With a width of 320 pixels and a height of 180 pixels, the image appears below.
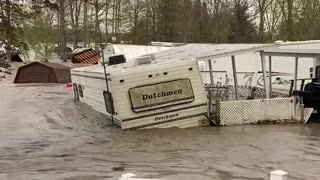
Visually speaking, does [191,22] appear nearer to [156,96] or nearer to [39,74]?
[39,74]

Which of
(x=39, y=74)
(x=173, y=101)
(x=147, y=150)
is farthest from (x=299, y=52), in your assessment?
(x=39, y=74)

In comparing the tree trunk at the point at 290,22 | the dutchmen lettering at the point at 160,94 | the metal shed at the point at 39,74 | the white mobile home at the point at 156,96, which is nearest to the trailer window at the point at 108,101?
the white mobile home at the point at 156,96

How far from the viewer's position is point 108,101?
19266 mm

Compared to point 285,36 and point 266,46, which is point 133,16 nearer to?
point 285,36

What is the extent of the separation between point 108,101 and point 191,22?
1834 inches

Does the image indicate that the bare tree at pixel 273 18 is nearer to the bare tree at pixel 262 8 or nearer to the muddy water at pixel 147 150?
the bare tree at pixel 262 8

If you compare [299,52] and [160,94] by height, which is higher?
[299,52]

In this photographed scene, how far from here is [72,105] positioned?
2742cm

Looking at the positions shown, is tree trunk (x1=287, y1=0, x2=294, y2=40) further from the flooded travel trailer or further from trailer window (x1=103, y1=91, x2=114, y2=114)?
trailer window (x1=103, y1=91, x2=114, y2=114)

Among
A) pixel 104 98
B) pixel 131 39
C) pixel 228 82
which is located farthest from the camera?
pixel 131 39

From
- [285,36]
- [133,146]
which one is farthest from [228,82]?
[285,36]

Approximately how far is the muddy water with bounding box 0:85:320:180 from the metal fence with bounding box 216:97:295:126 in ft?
1.91

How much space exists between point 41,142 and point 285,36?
4502 cm

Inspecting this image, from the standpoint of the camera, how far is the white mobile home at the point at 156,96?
18.6 metres
